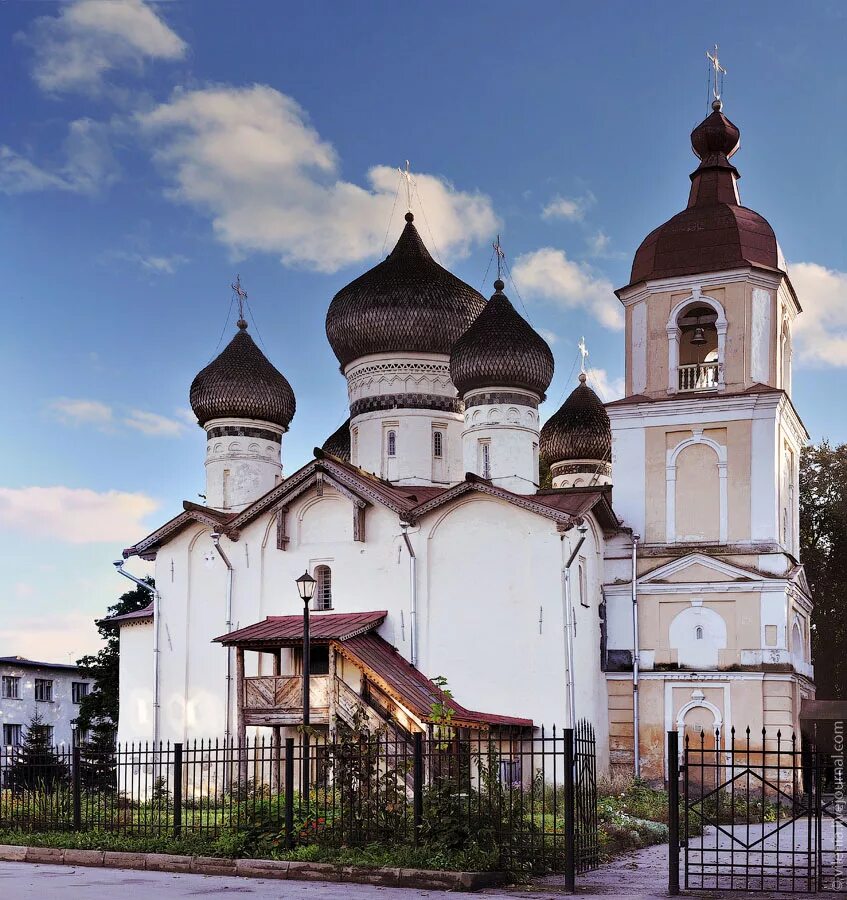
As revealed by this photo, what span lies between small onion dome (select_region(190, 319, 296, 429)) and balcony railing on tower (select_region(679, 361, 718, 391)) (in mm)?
9299

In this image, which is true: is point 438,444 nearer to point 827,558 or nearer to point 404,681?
point 404,681

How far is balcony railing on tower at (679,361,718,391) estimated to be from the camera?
2641 centimetres

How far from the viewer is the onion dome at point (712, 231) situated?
2656 centimetres

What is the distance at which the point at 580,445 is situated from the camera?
3497 centimetres

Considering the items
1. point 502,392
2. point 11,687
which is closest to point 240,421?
point 502,392

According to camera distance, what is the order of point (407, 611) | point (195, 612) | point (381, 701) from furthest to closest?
point (195, 612), point (407, 611), point (381, 701)

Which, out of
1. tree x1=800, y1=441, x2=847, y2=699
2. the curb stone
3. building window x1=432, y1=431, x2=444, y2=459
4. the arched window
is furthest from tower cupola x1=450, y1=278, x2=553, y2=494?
the curb stone

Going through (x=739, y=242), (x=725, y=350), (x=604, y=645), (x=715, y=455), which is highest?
(x=739, y=242)

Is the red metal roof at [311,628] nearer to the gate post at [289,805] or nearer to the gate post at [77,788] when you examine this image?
the gate post at [77,788]

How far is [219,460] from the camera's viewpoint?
30.3 meters

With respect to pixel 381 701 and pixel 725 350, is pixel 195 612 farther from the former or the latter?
pixel 725 350

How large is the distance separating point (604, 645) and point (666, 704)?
64.6 inches

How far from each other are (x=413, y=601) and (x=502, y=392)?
17.8ft

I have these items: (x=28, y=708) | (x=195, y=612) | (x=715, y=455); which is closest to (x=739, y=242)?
(x=715, y=455)
